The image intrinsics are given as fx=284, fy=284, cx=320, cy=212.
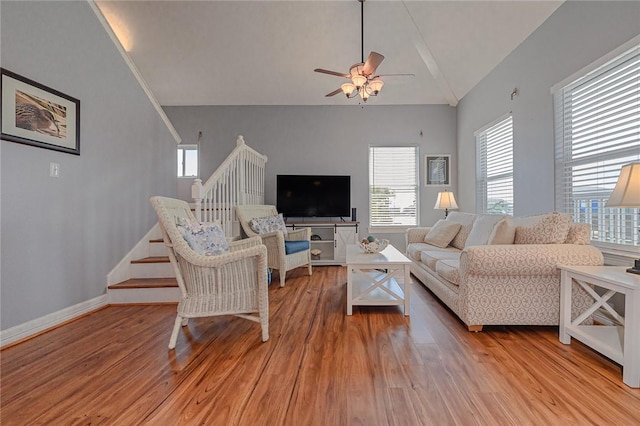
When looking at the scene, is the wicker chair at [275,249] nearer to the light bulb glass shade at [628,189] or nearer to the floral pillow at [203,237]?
the floral pillow at [203,237]

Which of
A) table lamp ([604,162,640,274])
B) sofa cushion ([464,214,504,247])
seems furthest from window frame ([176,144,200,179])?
table lamp ([604,162,640,274])

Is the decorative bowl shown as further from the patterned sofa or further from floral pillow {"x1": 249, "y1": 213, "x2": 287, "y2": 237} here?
floral pillow {"x1": 249, "y1": 213, "x2": 287, "y2": 237}

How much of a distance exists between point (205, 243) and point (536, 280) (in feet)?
8.32

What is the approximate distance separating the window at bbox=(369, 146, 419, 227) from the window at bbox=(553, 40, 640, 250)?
257 centimetres

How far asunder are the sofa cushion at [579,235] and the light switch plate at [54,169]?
423 centimetres

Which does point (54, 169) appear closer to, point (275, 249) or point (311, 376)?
point (275, 249)

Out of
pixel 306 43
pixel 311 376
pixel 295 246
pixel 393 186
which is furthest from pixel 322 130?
pixel 311 376

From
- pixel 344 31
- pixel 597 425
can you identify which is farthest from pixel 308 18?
pixel 597 425

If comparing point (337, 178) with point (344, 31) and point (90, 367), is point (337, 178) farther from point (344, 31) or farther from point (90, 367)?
point (90, 367)

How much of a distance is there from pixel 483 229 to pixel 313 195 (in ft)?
9.28

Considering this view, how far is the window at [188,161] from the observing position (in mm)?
5379

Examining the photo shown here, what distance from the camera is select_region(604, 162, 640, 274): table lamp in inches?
62.9

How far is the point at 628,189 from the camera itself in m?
1.62

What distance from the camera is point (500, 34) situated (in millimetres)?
3467
